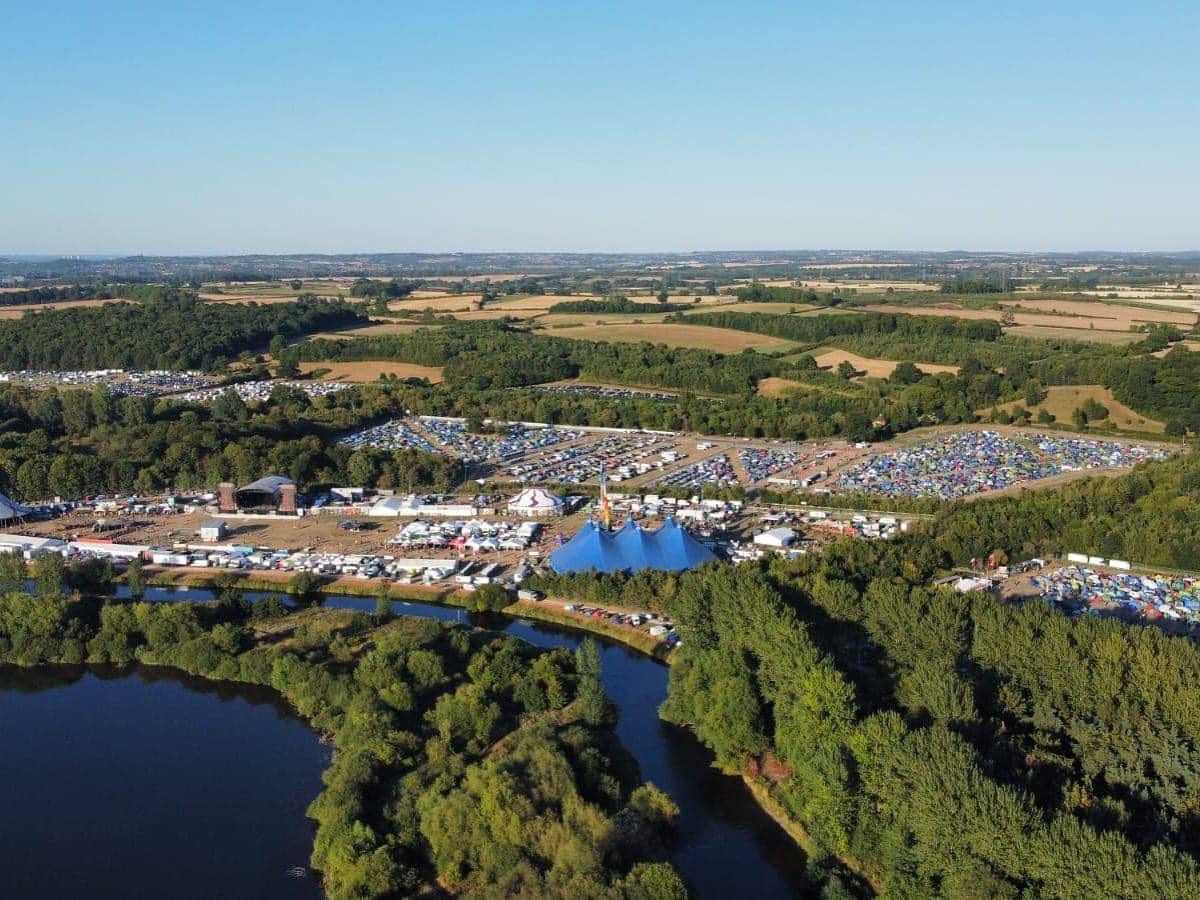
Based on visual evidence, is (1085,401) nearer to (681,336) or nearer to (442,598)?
(681,336)

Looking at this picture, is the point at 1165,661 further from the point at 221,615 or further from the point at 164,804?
the point at 221,615

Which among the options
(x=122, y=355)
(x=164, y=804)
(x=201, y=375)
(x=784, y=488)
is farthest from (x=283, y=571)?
(x=122, y=355)

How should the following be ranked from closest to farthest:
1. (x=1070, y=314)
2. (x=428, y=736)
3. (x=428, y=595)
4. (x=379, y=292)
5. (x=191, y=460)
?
1. (x=428, y=736)
2. (x=428, y=595)
3. (x=191, y=460)
4. (x=1070, y=314)
5. (x=379, y=292)

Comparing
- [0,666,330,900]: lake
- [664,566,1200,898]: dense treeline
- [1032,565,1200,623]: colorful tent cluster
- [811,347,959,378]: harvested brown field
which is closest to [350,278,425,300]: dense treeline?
[811,347,959,378]: harvested brown field

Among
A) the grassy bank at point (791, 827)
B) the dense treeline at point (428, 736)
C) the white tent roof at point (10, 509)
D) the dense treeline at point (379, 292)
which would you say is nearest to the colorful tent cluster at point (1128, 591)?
the grassy bank at point (791, 827)

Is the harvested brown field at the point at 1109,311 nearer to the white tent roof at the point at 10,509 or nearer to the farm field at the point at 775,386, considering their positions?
the farm field at the point at 775,386

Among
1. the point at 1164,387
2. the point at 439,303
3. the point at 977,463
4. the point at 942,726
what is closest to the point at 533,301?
the point at 439,303
